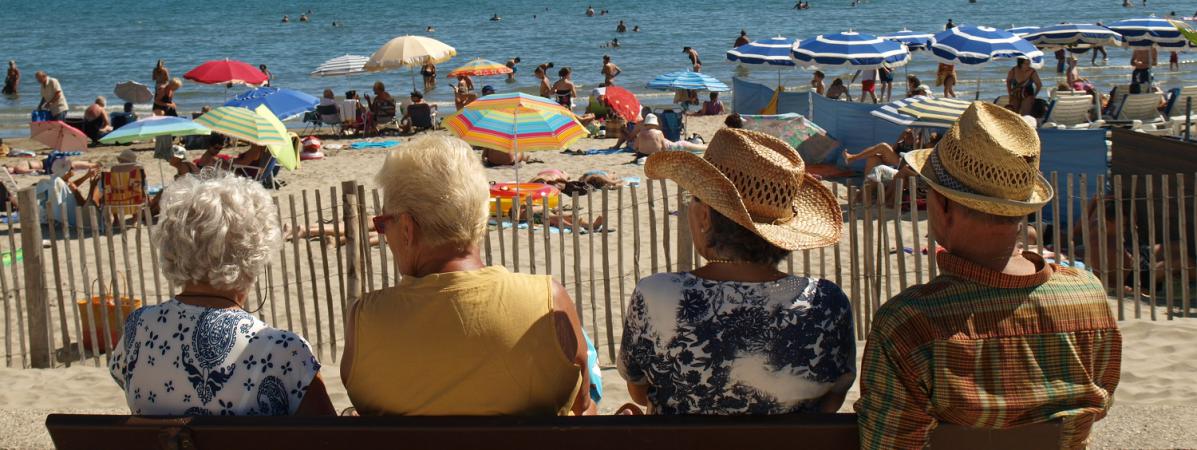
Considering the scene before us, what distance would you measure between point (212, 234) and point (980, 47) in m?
15.3

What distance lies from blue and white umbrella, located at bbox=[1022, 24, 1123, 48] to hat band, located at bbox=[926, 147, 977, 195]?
16740mm

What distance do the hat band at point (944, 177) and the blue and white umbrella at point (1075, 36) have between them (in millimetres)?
16740

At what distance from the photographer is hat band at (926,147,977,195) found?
2.18m

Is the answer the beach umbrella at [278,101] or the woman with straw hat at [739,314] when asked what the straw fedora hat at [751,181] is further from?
the beach umbrella at [278,101]

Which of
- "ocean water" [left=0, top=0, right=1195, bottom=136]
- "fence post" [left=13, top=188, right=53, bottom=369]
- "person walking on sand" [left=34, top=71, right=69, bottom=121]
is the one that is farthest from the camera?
"ocean water" [left=0, top=0, right=1195, bottom=136]

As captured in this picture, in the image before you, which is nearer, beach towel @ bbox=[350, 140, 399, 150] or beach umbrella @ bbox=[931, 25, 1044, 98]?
beach towel @ bbox=[350, 140, 399, 150]

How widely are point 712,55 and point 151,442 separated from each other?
36.7 m

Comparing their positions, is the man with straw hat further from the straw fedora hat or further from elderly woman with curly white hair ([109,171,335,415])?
elderly woman with curly white hair ([109,171,335,415])

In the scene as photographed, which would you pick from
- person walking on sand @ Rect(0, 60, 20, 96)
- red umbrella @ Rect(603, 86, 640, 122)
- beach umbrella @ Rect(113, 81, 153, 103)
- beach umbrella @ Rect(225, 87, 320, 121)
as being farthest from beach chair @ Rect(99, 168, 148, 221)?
person walking on sand @ Rect(0, 60, 20, 96)

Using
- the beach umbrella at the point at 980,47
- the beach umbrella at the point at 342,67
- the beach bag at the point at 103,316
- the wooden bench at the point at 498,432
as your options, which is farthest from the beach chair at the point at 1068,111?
the wooden bench at the point at 498,432

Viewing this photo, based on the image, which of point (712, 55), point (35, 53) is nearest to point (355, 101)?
point (712, 55)

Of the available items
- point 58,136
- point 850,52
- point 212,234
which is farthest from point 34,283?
point 850,52

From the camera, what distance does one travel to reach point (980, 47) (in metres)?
16.1

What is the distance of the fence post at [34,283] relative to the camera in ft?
17.3
